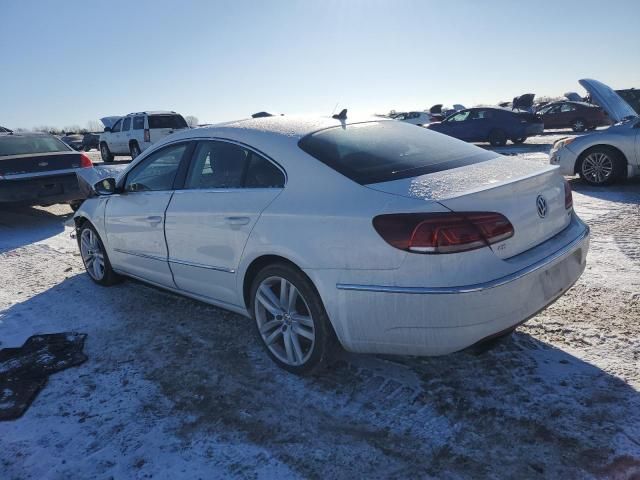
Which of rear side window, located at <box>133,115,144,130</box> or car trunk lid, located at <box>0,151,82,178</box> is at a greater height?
rear side window, located at <box>133,115,144,130</box>

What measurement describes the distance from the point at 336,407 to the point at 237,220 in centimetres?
128

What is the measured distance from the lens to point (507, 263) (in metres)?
2.54

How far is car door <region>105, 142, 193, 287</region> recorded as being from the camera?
398 cm

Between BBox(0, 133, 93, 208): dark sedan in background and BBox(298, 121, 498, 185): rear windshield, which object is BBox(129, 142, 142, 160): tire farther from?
BBox(298, 121, 498, 185): rear windshield

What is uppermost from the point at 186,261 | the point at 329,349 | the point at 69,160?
the point at 69,160

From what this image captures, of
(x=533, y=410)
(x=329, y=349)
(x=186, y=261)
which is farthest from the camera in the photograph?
(x=186, y=261)

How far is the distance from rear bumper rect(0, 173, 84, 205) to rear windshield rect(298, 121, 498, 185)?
249 inches

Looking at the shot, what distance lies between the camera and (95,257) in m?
5.09

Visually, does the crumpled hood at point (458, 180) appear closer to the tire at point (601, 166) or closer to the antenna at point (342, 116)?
the antenna at point (342, 116)

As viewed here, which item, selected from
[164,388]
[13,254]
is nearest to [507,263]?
[164,388]

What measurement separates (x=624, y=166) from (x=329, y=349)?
25.3ft

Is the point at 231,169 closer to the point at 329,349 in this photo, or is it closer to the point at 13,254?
the point at 329,349

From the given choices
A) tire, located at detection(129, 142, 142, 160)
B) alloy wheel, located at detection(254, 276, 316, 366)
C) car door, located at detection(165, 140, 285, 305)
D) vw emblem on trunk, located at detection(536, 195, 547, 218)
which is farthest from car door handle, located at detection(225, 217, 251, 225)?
tire, located at detection(129, 142, 142, 160)

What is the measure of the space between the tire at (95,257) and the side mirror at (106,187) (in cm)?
53
